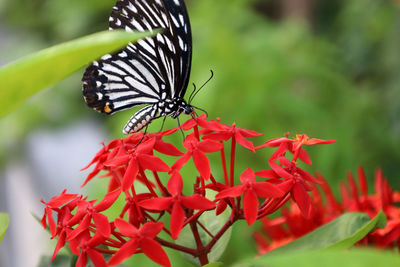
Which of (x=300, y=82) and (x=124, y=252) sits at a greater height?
(x=124, y=252)

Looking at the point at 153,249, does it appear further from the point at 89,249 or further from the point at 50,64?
the point at 50,64

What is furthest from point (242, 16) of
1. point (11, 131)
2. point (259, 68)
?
point (11, 131)

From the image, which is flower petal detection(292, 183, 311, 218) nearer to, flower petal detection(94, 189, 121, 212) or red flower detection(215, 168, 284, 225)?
red flower detection(215, 168, 284, 225)

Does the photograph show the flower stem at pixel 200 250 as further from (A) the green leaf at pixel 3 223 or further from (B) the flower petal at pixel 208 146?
(A) the green leaf at pixel 3 223

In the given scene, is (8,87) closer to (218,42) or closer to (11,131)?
(218,42)

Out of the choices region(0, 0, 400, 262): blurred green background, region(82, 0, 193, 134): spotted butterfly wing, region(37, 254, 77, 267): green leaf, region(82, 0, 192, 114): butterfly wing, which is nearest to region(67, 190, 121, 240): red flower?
region(37, 254, 77, 267): green leaf

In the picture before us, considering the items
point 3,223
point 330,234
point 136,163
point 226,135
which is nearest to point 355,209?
point 330,234

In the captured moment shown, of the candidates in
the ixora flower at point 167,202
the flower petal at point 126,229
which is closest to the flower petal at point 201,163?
the ixora flower at point 167,202
